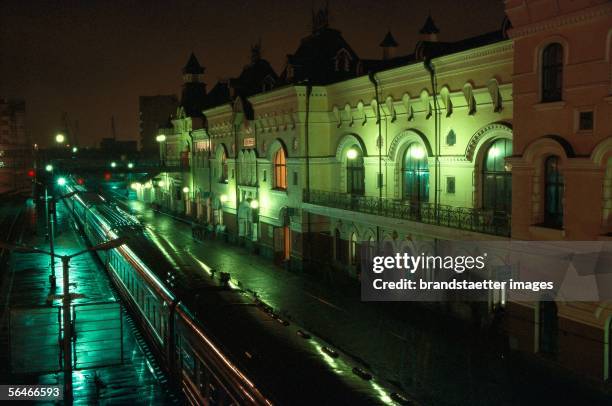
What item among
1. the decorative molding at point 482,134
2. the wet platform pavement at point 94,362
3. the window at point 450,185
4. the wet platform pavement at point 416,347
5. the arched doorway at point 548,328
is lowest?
the wet platform pavement at point 416,347

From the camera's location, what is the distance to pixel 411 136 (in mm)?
24281

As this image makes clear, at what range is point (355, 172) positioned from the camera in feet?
95.6

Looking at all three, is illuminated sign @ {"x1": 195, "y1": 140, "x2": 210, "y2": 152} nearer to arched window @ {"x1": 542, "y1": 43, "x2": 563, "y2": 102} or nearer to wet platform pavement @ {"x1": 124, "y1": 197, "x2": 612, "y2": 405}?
wet platform pavement @ {"x1": 124, "y1": 197, "x2": 612, "y2": 405}

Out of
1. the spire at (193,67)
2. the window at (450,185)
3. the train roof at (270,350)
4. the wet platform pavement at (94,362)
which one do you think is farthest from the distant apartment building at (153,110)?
the train roof at (270,350)

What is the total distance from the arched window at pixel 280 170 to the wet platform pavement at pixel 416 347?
19.0ft

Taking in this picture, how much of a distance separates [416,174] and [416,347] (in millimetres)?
7521

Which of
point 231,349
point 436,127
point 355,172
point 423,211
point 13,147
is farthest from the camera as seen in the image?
point 13,147

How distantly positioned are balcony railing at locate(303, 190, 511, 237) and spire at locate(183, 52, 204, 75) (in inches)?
1069

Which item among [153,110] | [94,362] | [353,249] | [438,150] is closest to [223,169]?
[353,249]

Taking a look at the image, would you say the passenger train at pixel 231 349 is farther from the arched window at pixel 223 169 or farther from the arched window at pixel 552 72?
the arched window at pixel 223 169

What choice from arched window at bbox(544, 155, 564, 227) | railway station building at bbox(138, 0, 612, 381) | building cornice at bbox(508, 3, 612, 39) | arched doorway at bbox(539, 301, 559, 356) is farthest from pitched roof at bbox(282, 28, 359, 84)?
arched doorway at bbox(539, 301, 559, 356)

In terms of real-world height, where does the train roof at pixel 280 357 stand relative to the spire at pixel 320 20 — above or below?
below

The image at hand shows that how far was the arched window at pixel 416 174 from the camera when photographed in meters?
24.1

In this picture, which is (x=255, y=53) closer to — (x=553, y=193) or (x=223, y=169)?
(x=223, y=169)
